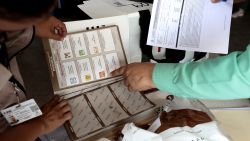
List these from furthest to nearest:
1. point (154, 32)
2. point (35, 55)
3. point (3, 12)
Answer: point (35, 55) < point (154, 32) < point (3, 12)

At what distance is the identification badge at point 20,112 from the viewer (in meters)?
0.71

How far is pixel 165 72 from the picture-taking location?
71cm

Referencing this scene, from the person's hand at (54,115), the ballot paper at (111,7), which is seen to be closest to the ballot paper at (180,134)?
the person's hand at (54,115)

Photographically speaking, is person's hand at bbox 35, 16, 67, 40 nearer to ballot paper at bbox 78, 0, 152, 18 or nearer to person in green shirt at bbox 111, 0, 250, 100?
ballot paper at bbox 78, 0, 152, 18

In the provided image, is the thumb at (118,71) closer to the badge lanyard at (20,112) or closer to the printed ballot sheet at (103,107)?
the printed ballot sheet at (103,107)

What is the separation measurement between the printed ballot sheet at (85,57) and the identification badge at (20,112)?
11 cm

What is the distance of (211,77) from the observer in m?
0.66

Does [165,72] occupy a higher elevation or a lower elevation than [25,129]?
higher

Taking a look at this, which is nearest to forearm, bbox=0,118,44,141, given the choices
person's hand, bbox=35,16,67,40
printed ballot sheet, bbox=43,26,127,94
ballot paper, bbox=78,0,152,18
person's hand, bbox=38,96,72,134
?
person's hand, bbox=38,96,72,134

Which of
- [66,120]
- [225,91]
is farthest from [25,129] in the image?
[225,91]

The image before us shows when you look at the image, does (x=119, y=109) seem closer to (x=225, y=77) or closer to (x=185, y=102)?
(x=185, y=102)

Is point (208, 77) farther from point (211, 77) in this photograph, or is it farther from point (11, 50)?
point (11, 50)

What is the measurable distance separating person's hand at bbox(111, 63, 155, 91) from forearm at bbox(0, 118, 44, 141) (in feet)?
0.82

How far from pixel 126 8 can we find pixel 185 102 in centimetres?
36
